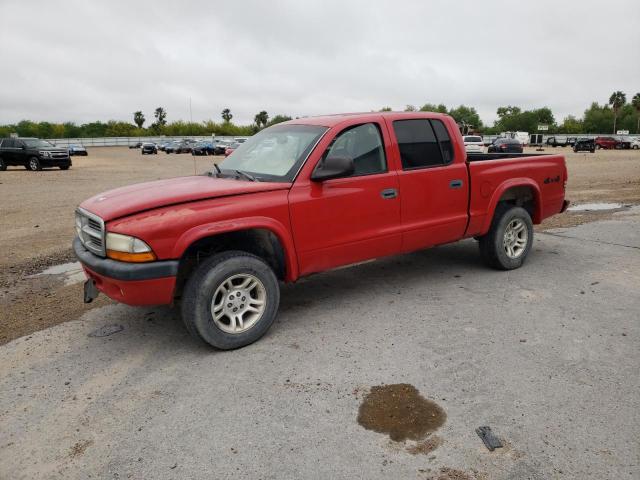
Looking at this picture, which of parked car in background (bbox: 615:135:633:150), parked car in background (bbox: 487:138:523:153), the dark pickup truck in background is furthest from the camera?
parked car in background (bbox: 615:135:633:150)

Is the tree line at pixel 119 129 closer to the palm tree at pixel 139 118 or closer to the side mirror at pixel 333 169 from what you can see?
the palm tree at pixel 139 118

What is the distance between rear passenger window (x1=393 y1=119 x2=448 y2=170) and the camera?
4984 millimetres

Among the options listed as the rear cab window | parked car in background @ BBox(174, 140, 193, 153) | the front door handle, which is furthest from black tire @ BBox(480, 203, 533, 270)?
parked car in background @ BBox(174, 140, 193, 153)

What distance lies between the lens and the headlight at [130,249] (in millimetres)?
3645

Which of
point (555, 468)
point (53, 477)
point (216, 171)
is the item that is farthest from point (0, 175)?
point (555, 468)

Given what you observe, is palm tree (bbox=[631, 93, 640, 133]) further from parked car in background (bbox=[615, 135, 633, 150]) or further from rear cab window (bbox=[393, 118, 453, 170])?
rear cab window (bbox=[393, 118, 453, 170])

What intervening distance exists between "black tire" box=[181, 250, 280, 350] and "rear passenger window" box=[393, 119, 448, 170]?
1.80 metres

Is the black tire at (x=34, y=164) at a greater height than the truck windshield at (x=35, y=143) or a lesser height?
lesser

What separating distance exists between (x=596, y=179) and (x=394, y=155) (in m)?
14.7

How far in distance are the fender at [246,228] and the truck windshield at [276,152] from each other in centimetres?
47

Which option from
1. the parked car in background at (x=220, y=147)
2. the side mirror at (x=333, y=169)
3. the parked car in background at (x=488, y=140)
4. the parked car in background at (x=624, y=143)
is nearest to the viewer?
the side mirror at (x=333, y=169)

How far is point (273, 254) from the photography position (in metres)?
4.37

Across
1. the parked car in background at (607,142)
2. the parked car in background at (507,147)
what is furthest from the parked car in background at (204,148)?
the parked car in background at (607,142)

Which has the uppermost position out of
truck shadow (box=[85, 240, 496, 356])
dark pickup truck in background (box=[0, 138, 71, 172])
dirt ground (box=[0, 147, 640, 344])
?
dark pickup truck in background (box=[0, 138, 71, 172])
